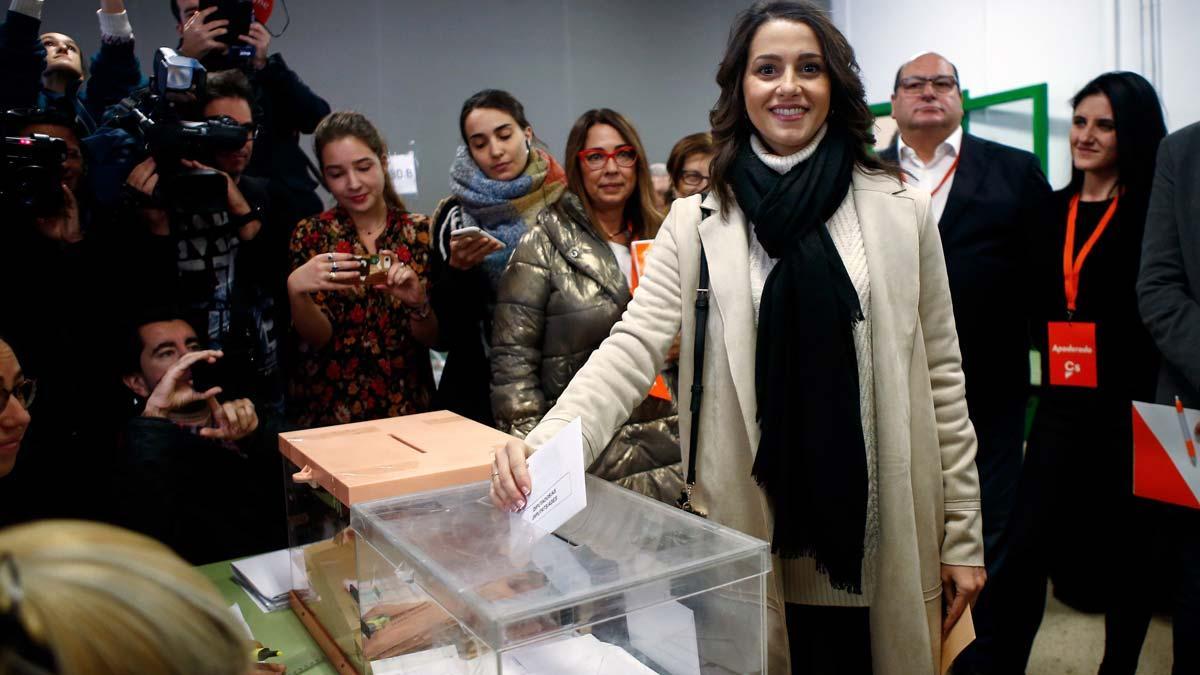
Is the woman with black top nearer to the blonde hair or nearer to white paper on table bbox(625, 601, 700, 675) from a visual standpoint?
white paper on table bbox(625, 601, 700, 675)

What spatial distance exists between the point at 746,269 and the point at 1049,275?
1.65m

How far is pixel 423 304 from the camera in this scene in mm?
2336

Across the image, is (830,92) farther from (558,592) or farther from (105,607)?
(105,607)

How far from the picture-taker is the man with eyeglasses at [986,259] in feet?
8.34

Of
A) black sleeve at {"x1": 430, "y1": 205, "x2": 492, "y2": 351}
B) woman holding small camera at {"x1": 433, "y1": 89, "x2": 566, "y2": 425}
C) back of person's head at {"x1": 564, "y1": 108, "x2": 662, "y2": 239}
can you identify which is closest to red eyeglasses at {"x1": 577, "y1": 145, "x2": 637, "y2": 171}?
back of person's head at {"x1": 564, "y1": 108, "x2": 662, "y2": 239}

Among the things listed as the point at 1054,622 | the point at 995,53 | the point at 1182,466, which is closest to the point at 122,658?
the point at 1182,466

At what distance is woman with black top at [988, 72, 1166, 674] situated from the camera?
2.52 m

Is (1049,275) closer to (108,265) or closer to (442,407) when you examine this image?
(442,407)

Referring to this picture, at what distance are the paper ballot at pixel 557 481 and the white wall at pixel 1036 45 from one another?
11.7 ft

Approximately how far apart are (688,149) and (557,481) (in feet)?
7.12

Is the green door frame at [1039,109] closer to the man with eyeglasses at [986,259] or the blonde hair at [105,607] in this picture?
the man with eyeglasses at [986,259]

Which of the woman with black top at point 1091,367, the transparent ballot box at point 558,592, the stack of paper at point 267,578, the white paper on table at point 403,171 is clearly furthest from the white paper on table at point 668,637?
the white paper on table at point 403,171

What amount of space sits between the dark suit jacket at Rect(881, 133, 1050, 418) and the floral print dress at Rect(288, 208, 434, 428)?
60.0 inches

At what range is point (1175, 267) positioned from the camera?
2.04 metres
